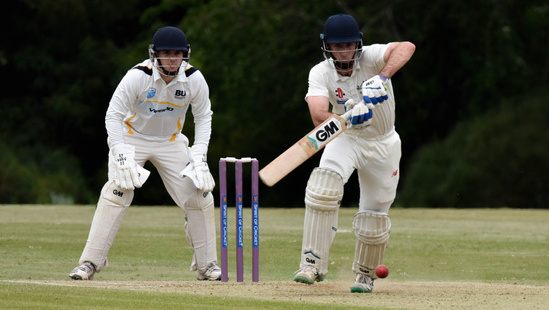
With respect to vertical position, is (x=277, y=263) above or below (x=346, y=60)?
below

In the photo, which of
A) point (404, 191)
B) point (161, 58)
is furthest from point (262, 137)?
point (161, 58)

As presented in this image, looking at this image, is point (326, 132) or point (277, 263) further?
point (277, 263)

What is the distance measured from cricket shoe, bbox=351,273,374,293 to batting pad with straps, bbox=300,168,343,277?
39cm

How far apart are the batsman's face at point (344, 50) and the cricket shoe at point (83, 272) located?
204 centimetres

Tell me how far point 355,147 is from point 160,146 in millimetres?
1356

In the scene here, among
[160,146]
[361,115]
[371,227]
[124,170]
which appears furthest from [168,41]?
[371,227]

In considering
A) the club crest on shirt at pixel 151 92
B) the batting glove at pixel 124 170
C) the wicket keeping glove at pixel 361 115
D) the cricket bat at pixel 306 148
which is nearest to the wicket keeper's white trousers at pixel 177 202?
the batting glove at pixel 124 170

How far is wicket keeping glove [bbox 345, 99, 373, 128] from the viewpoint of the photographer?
592 centimetres

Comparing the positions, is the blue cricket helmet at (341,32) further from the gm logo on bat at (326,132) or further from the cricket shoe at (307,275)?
→ the cricket shoe at (307,275)

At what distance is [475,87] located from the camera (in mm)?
21422

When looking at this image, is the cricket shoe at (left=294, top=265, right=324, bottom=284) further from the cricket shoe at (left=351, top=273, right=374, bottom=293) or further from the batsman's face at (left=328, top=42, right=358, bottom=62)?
the batsman's face at (left=328, top=42, right=358, bottom=62)

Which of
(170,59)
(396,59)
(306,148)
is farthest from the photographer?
(170,59)

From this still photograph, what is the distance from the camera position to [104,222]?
6711 millimetres

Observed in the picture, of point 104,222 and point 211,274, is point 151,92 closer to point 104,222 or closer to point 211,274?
point 104,222
